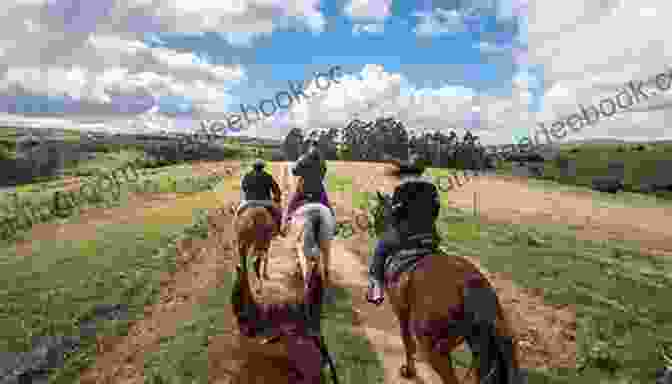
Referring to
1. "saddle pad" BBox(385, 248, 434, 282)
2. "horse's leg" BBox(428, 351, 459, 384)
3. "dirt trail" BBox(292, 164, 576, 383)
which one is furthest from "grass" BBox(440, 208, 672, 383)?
"saddle pad" BBox(385, 248, 434, 282)

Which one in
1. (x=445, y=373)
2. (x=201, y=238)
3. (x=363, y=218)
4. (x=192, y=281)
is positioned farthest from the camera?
(x=363, y=218)

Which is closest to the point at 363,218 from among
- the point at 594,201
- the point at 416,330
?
the point at 416,330

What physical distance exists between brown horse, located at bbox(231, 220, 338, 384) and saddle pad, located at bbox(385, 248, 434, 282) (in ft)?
8.73

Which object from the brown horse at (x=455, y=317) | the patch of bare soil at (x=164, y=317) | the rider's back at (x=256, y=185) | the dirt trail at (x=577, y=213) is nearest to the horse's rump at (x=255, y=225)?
the rider's back at (x=256, y=185)

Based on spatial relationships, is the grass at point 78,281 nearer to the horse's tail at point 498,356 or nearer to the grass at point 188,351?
the grass at point 188,351

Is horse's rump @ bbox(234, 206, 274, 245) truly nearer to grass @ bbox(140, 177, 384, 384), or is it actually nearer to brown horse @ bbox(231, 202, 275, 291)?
brown horse @ bbox(231, 202, 275, 291)

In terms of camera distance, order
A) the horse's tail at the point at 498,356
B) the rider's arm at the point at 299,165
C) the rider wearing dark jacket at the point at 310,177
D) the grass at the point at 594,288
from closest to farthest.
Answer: the horse's tail at the point at 498,356
the grass at the point at 594,288
the rider wearing dark jacket at the point at 310,177
the rider's arm at the point at 299,165

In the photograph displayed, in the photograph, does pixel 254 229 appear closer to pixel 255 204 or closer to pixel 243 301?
pixel 255 204

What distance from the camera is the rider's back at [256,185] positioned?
9984mm

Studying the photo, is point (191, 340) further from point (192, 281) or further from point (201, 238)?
point (201, 238)

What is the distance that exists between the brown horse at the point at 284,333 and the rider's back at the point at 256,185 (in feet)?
24.9

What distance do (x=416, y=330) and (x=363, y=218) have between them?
1612cm

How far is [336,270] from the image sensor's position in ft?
38.6

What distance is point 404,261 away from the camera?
519 cm
